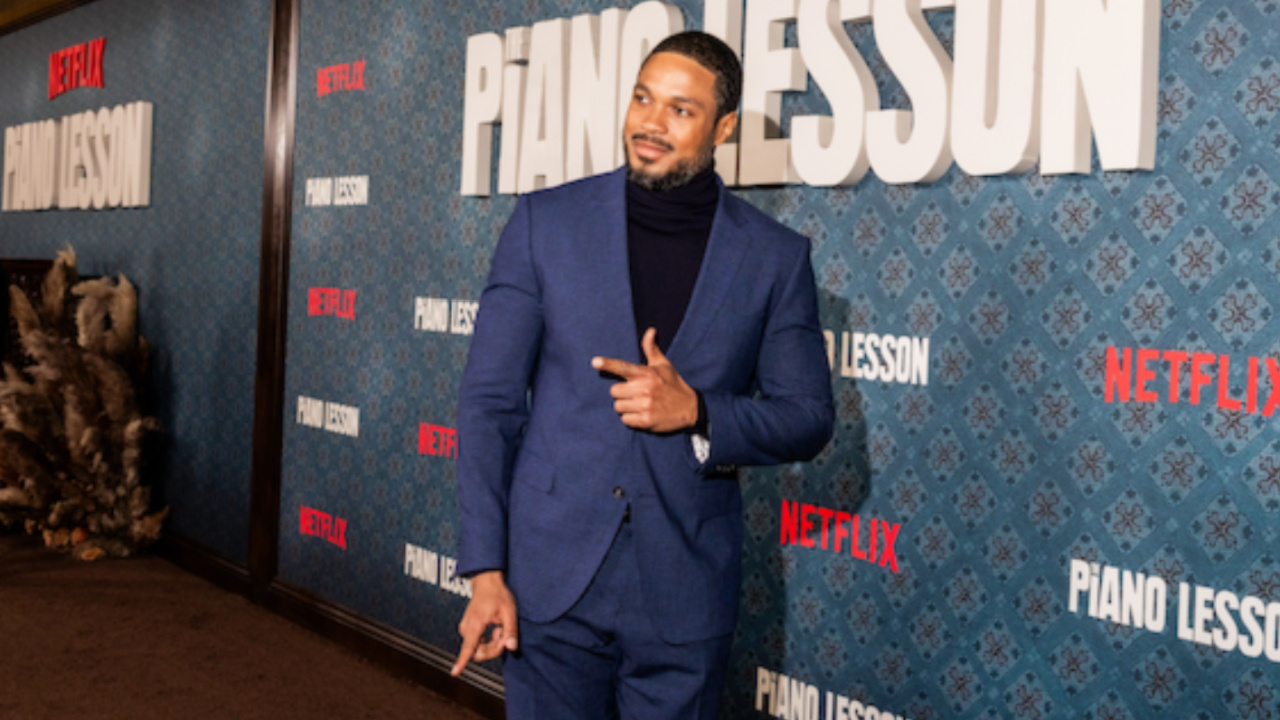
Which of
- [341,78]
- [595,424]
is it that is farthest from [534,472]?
[341,78]

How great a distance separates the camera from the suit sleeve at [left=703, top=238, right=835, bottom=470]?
1482mm

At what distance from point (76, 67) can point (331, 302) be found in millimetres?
2909

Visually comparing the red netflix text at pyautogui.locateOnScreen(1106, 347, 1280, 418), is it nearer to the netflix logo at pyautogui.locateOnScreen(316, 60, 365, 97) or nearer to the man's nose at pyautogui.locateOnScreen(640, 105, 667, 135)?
the man's nose at pyautogui.locateOnScreen(640, 105, 667, 135)

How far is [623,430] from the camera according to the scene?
1534 millimetres

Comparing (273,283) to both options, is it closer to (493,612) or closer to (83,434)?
(83,434)

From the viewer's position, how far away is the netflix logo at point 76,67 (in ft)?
19.0

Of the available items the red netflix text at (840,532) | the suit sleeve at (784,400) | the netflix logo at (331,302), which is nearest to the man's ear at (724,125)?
the suit sleeve at (784,400)

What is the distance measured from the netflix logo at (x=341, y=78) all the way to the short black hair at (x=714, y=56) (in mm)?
2750

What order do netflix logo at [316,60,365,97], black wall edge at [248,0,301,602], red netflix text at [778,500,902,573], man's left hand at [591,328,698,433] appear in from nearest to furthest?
man's left hand at [591,328,698,433], red netflix text at [778,500,902,573], netflix logo at [316,60,365,97], black wall edge at [248,0,301,602]

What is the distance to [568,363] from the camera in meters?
1.56

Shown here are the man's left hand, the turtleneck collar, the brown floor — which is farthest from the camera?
the brown floor

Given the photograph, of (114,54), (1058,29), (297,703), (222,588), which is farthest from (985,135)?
(114,54)

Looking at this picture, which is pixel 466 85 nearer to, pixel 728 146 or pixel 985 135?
pixel 728 146

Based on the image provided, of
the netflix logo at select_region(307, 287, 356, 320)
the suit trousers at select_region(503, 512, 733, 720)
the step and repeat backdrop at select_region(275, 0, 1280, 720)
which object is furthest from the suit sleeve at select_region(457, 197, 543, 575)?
the netflix logo at select_region(307, 287, 356, 320)
